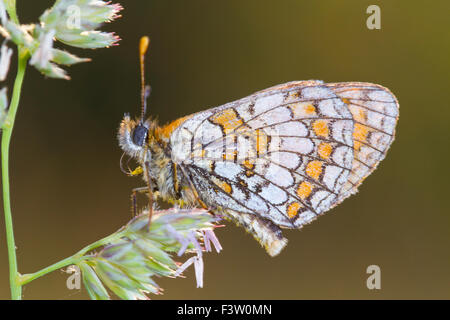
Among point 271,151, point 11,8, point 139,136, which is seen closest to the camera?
point 11,8

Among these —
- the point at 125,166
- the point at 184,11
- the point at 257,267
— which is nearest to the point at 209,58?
the point at 184,11

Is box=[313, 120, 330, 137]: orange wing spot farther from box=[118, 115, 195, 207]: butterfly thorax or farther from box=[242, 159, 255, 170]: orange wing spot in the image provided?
box=[118, 115, 195, 207]: butterfly thorax

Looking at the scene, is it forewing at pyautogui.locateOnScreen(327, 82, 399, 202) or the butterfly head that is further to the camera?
forewing at pyautogui.locateOnScreen(327, 82, 399, 202)

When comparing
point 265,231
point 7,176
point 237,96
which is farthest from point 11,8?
point 237,96

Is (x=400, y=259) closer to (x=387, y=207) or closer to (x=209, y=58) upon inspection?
(x=387, y=207)

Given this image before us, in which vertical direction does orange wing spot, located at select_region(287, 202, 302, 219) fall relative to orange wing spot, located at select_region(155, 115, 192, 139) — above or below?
below

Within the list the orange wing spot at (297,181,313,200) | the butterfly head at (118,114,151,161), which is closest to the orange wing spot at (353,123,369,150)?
the orange wing spot at (297,181,313,200)

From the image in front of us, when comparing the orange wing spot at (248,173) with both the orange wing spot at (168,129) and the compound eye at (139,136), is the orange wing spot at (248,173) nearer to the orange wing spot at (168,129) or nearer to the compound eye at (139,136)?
the orange wing spot at (168,129)

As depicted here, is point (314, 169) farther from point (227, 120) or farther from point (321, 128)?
point (227, 120)
